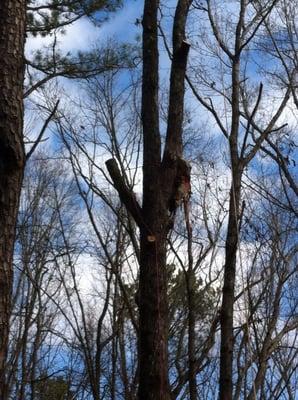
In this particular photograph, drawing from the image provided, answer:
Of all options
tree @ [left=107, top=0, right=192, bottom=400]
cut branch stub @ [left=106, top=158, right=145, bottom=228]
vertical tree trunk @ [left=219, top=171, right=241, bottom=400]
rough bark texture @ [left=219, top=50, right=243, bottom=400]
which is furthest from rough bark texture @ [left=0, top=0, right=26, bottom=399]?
vertical tree trunk @ [left=219, top=171, right=241, bottom=400]

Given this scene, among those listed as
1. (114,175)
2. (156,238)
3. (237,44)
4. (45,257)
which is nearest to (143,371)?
(156,238)

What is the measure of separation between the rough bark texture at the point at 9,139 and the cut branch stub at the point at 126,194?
4.36ft

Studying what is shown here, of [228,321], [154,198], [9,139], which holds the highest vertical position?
[154,198]

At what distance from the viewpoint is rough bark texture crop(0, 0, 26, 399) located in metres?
1.96

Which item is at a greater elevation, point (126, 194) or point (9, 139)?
point (126, 194)

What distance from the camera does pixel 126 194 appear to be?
3.47 m

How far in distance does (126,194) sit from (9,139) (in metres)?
1.45

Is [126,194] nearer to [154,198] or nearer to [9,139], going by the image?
[154,198]

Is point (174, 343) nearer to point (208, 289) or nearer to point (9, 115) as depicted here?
point (208, 289)

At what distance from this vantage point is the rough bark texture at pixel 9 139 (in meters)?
1.96

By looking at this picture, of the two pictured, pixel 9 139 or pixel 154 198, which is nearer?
pixel 9 139

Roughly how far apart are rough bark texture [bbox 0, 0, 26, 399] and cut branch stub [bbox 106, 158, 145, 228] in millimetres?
1330

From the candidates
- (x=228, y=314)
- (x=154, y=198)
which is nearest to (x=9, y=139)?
(x=154, y=198)

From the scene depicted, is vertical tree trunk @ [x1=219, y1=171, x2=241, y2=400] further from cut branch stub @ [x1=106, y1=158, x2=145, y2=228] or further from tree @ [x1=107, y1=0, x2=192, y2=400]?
cut branch stub @ [x1=106, y1=158, x2=145, y2=228]
